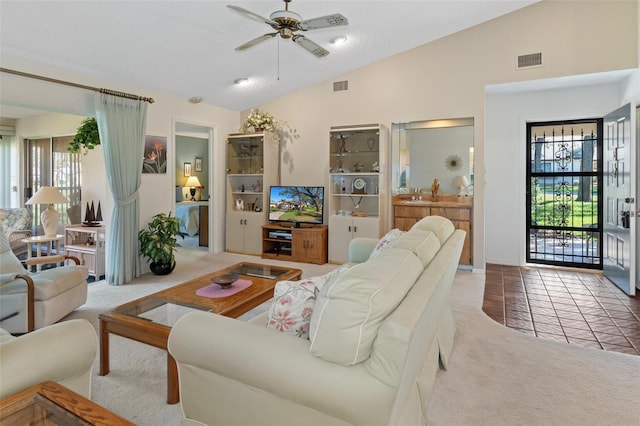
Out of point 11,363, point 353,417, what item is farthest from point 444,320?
point 11,363

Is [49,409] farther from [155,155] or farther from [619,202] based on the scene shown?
[619,202]

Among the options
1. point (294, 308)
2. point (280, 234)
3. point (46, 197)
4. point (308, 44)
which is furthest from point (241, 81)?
point (294, 308)

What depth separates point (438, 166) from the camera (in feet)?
18.3

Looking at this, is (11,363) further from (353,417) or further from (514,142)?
(514,142)

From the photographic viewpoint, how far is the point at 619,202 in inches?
173

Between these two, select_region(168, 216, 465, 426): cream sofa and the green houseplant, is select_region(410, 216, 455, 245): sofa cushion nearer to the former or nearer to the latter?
select_region(168, 216, 465, 426): cream sofa

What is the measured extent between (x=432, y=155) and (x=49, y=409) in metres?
Answer: 5.39

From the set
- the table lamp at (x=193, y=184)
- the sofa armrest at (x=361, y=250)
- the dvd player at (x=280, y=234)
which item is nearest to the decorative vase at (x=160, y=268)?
the dvd player at (x=280, y=234)

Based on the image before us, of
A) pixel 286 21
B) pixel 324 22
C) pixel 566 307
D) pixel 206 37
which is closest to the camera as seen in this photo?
pixel 324 22

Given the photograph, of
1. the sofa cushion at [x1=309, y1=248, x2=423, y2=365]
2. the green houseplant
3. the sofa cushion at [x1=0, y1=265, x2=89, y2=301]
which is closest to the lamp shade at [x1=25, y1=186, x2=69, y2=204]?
the green houseplant

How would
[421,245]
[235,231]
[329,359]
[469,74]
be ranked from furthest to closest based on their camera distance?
[235,231] → [469,74] → [421,245] → [329,359]

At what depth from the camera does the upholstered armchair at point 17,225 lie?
5559 mm

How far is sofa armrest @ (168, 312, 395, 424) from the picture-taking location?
124 centimetres

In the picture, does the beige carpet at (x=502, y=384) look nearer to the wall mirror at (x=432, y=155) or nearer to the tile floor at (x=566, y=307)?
the tile floor at (x=566, y=307)
